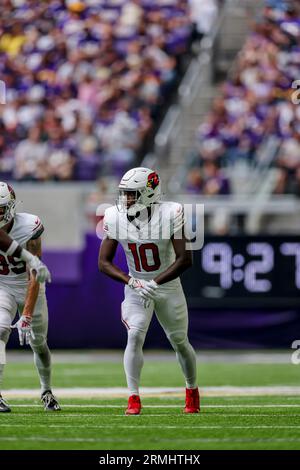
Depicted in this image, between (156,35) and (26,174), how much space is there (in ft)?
12.4

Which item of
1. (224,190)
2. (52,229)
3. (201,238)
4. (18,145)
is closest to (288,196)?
(224,190)

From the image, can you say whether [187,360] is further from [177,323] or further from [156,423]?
[156,423]

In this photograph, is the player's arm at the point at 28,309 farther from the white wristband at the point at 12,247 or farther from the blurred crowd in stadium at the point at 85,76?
the blurred crowd in stadium at the point at 85,76

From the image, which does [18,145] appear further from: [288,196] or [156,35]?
Result: [288,196]

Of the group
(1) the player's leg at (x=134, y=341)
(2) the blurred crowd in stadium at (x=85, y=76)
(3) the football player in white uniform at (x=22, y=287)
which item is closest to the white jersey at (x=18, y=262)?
(3) the football player in white uniform at (x=22, y=287)

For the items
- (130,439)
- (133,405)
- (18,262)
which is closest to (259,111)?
(18,262)

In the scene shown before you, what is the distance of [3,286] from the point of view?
27.9ft

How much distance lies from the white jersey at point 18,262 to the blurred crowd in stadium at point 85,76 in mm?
9403

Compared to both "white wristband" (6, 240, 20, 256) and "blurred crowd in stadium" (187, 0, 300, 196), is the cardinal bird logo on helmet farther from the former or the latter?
"blurred crowd in stadium" (187, 0, 300, 196)

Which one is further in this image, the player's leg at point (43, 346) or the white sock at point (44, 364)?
the white sock at point (44, 364)

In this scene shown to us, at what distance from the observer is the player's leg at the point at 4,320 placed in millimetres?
8180

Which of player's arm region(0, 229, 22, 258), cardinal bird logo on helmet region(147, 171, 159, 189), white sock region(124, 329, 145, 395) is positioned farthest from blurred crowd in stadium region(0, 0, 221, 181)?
white sock region(124, 329, 145, 395)

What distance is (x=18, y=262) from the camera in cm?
845

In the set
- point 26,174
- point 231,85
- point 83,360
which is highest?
point 231,85
